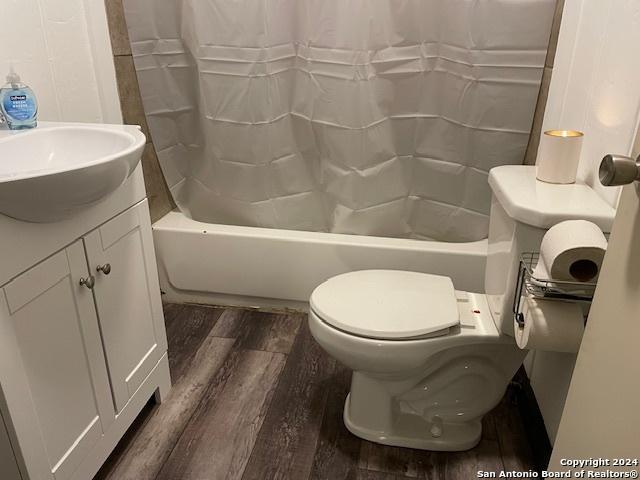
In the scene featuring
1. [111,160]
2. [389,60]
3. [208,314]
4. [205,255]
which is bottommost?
[208,314]

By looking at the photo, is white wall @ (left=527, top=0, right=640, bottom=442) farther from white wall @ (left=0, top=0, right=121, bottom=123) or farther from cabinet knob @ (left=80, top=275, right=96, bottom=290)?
white wall @ (left=0, top=0, right=121, bottom=123)

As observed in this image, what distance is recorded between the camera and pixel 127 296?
4.48ft

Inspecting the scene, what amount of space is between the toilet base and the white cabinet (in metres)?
0.66

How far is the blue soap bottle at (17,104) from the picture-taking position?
4.17 ft

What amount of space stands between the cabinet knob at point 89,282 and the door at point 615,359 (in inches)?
40.3

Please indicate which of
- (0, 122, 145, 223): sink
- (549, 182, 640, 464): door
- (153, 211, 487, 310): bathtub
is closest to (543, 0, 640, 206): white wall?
(549, 182, 640, 464): door

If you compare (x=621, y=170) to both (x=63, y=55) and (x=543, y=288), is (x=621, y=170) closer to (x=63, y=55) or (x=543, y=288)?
(x=543, y=288)

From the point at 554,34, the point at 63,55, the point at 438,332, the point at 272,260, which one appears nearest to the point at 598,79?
the point at 554,34

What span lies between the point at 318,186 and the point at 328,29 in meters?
0.58

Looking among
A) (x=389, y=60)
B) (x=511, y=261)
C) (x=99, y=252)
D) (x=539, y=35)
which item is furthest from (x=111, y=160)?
(x=539, y=35)

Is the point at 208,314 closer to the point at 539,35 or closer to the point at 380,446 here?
the point at 380,446

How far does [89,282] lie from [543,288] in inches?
39.2

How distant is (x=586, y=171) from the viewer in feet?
4.30

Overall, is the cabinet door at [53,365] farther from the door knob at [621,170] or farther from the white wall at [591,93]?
the white wall at [591,93]
